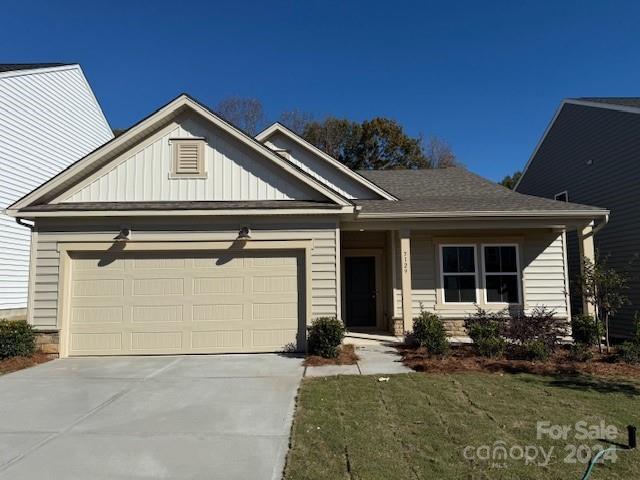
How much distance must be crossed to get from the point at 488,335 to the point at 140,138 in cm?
826

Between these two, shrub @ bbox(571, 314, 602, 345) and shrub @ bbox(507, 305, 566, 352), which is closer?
shrub @ bbox(507, 305, 566, 352)

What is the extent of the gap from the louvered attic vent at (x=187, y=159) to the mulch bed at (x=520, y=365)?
19.1 feet

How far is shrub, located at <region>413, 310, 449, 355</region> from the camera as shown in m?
8.62

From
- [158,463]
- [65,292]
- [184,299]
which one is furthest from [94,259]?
[158,463]

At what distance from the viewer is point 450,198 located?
12.5 m

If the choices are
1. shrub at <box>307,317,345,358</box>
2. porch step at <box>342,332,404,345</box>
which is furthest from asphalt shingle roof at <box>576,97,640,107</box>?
shrub at <box>307,317,345,358</box>

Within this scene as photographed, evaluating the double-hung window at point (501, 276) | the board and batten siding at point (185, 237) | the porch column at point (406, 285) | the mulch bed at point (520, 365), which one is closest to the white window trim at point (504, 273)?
the double-hung window at point (501, 276)

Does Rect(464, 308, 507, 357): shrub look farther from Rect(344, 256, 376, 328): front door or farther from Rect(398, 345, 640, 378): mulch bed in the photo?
Rect(344, 256, 376, 328): front door

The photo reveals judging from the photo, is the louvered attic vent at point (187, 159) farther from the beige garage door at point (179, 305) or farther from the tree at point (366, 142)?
the tree at point (366, 142)

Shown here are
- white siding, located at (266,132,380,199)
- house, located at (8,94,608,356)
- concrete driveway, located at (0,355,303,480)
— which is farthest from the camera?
white siding, located at (266,132,380,199)

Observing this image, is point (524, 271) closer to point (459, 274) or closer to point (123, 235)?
point (459, 274)

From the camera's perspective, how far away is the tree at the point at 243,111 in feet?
102

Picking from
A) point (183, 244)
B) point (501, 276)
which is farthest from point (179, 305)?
point (501, 276)

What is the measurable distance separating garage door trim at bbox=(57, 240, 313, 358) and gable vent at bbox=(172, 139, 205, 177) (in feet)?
5.12
